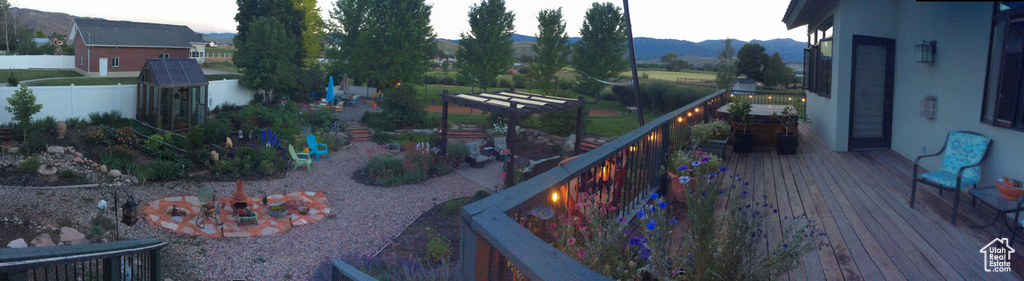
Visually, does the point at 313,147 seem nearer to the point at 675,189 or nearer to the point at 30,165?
the point at 30,165

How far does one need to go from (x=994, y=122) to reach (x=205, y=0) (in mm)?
35053

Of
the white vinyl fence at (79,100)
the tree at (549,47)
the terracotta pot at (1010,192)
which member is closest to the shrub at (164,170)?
the white vinyl fence at (79,100)

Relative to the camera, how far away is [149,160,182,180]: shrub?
34.7 ft

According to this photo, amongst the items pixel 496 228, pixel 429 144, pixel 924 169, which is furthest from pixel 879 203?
pixel 429 144

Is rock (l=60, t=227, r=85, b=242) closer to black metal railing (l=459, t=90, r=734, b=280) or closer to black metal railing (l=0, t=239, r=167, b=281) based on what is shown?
black metal railing (l=0, t=239, r=167, b=281)

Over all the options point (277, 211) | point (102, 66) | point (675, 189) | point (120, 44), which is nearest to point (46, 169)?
point (277, 211)

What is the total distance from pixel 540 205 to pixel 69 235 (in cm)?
794

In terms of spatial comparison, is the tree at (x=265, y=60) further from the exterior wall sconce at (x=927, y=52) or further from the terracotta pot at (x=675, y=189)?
the exterior wall sconce at (x=927, y=52)

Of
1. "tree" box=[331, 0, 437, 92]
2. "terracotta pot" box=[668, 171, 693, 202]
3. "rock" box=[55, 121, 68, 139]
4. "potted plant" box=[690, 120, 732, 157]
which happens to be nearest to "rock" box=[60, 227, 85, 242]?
"rock" box=[55, 121, 68, 139]

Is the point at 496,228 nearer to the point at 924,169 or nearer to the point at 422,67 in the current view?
the point at 924,169

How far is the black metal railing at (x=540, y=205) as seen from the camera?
136 centimetres

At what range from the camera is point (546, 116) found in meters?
19.6

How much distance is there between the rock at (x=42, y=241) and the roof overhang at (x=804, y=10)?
1108 centimetres

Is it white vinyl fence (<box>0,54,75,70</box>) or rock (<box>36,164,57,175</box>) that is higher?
white vinyl fence (<box>0,54,75,70</box>)
